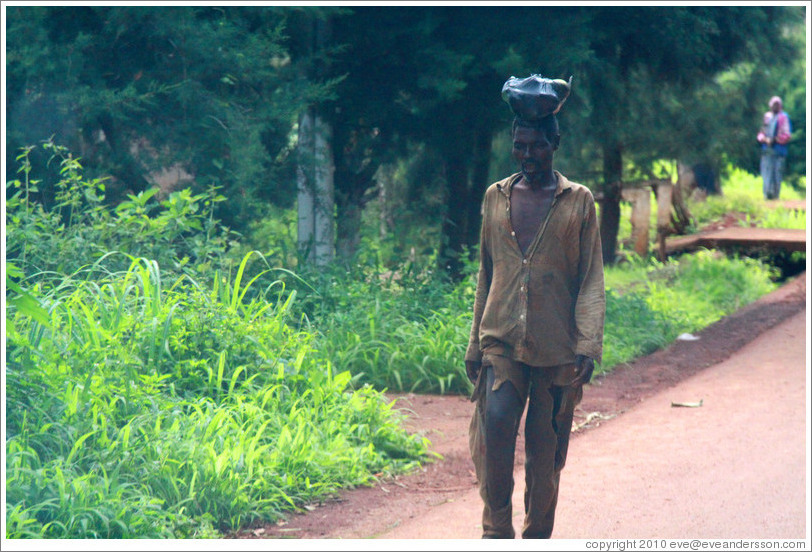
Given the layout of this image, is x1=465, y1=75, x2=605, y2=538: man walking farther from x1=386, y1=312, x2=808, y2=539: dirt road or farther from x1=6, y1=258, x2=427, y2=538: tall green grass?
x1=6, y1=258, x2=427, y2=538: tall green grass

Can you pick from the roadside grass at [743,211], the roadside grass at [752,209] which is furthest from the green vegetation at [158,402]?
the roadside grass at [752,209]

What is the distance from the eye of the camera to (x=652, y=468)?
6.75 metres

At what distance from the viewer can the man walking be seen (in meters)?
4.44

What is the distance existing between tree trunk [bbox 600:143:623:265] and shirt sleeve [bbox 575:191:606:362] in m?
10.1

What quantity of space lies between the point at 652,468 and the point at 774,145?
1580 cm

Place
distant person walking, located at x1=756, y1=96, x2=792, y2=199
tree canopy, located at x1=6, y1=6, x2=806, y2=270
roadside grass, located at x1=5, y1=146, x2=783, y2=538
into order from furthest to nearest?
distant person walking, located at x1=756, y1=96, x2=792, y2=199
tree canopy, located at x1=6, y1=6, x2=806, y2=270
roadside grass, located at x1=5, y1=146, x2=783, y2=538

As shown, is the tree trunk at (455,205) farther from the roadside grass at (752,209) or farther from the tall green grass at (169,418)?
the roadside grass at (752,209)

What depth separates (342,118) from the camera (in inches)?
434

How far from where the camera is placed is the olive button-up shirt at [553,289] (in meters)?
4.45

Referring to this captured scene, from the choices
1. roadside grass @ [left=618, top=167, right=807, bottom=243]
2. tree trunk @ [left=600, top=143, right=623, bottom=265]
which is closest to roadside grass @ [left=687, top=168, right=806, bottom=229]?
roadside grass @ [left=618, top=167, right=807, bottom=243]

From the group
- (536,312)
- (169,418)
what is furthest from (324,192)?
(536,312)

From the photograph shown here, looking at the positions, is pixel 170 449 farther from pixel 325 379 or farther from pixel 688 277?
pixel 688 277

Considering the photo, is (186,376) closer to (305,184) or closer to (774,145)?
(305,184)

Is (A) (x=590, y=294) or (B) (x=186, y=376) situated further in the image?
(B) (x=186, y=376)
